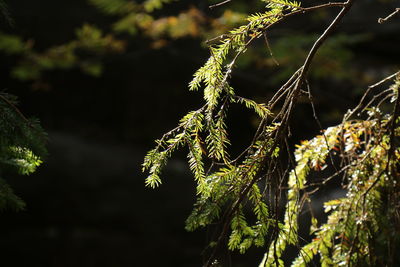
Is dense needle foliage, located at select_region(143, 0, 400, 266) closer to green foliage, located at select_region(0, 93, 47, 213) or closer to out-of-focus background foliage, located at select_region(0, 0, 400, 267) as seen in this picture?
green foliage, located at select_region(0, 93, 47, 213)

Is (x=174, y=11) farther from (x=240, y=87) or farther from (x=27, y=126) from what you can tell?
(x=27, y=126)

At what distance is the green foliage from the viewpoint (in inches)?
50.4

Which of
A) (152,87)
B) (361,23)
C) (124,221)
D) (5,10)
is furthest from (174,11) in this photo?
(5,10)

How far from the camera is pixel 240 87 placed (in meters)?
7.19

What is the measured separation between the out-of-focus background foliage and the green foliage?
3.00 m

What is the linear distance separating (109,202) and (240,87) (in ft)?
9.63

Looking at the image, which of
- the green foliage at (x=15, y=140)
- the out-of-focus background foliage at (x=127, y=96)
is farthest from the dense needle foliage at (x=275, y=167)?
the out-of-focus background foliage at (x=127, y=96)

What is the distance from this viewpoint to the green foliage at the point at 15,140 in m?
1.28

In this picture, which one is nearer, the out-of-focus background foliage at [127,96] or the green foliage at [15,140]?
the green foliage at [15,140]

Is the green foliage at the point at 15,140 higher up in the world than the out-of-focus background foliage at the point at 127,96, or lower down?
lower down

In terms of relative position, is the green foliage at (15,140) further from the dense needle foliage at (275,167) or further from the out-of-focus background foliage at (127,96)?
the out-of-focus background foliage at (127,96)

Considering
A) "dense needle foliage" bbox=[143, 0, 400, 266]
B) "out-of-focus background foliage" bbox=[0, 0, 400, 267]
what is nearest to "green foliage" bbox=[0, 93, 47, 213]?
"dense needle foliage" bbox=[143, 0, 400, 266]

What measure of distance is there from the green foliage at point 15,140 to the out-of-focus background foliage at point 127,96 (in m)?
3.00

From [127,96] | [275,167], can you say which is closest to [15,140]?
[275,167]
